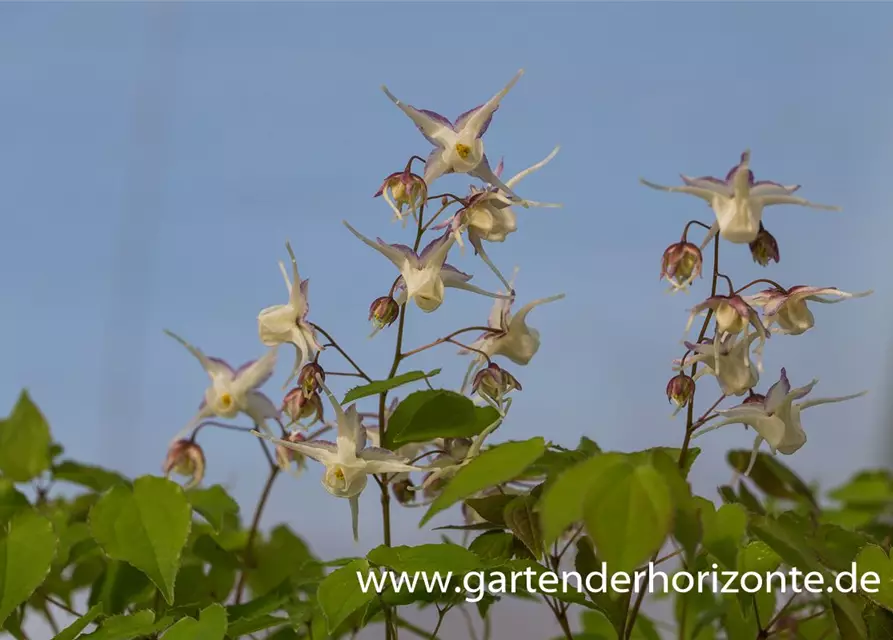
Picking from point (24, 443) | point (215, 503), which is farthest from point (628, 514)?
point (24, 443)

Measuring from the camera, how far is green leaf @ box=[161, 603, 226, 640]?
537mm

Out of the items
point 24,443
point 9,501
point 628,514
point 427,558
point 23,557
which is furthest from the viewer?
point 24,443

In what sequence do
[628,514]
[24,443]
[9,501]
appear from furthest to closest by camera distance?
[24,443], [9,501], [628,514]

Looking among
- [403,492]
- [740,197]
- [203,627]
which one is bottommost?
[203,627]

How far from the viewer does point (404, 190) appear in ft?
1.93

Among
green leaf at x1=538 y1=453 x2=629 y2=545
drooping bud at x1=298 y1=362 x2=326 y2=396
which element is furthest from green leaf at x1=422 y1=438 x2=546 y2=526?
drooping bud at x1=298 y1=362 x2=326 y2=396

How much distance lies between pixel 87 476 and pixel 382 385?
388 millimetres

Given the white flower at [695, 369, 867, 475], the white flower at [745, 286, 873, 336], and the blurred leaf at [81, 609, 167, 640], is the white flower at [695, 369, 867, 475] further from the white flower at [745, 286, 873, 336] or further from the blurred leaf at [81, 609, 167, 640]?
the blurred leaf at [81, 609, 167, 640]

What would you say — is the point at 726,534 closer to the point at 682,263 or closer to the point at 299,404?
the point at 682,263

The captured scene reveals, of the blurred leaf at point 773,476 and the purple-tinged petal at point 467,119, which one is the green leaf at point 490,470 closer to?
the purple-tinged petal at point 467,119

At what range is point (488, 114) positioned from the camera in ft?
1.96

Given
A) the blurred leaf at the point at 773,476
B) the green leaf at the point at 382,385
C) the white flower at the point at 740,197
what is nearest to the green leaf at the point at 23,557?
the green leaf at the point at 382,385

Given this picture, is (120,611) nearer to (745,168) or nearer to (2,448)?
(2,448)

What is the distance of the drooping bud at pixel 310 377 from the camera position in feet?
1.96
